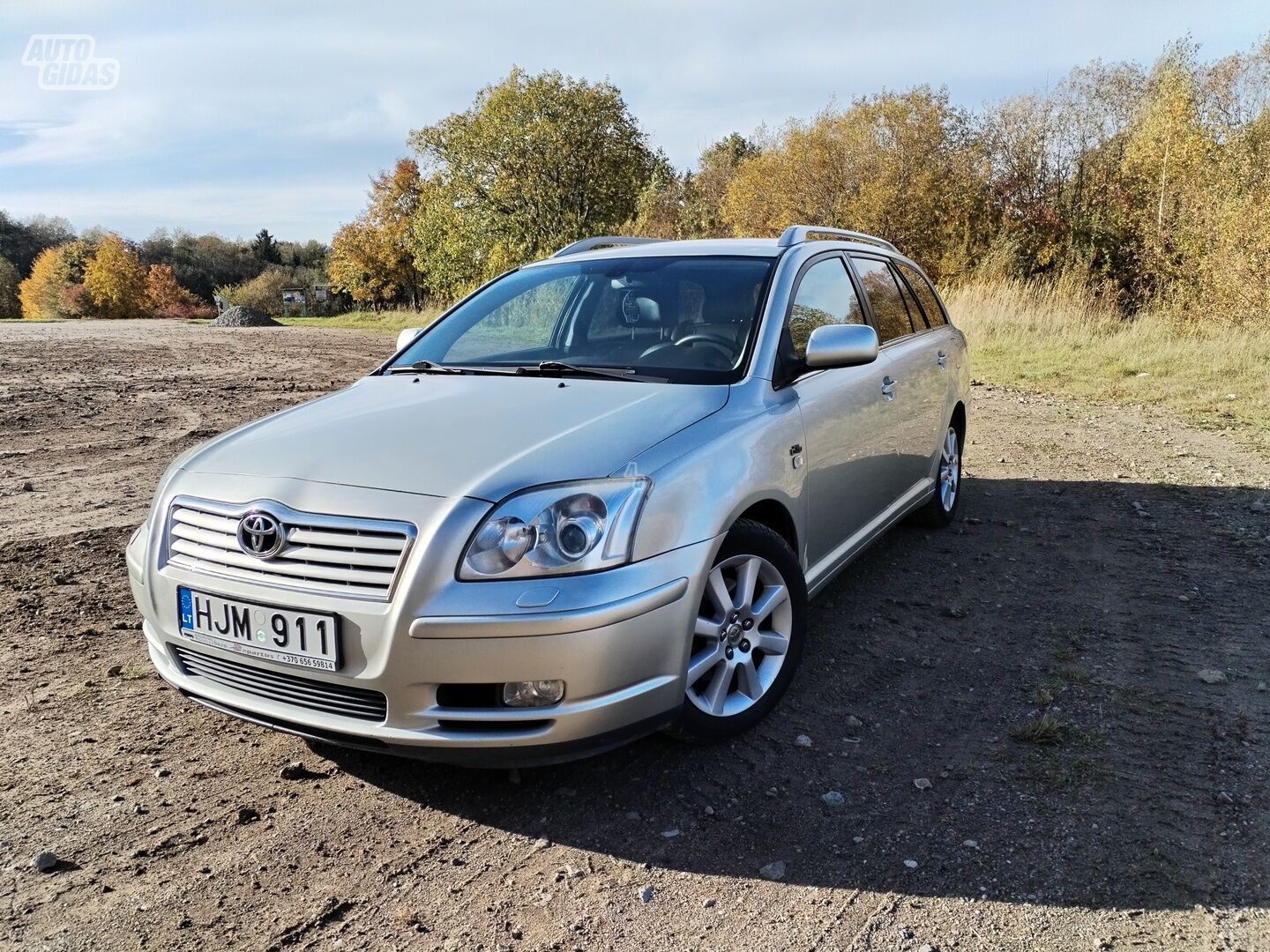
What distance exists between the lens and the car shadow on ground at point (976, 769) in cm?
246

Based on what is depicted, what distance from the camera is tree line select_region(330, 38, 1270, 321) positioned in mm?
18297

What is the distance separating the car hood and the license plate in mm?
393

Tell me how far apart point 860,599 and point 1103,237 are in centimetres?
2434

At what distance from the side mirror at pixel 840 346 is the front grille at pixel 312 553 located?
168 cm

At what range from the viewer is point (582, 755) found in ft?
8.29

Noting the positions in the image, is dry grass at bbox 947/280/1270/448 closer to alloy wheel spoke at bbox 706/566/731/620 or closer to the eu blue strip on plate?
alloy wheel spoke at bbox 706/566/731/620

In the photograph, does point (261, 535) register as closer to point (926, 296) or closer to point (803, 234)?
point (803, 234)

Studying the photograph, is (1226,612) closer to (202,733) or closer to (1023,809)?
(1023,809)

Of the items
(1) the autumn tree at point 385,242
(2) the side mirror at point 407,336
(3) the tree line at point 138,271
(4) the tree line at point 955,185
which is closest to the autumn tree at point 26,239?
(3) the tree line at point 138,271

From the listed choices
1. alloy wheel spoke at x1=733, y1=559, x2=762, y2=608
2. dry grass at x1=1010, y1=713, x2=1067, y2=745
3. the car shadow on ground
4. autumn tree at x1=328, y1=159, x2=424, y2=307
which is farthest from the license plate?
autumn tree at x1=328, y1=159, x2=424, y2=307

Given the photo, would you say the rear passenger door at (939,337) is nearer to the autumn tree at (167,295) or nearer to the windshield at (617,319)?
the windshield at (617,319)

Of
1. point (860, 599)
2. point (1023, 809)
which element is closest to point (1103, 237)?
point (860, 599)

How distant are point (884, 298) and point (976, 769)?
2.68 meters

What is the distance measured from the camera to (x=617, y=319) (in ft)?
12.9
